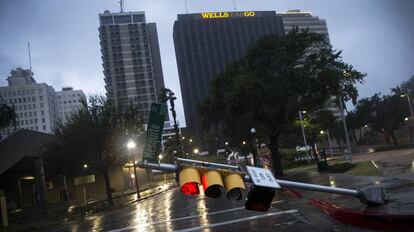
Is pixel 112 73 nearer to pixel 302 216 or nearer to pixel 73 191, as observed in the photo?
pixel 73 191

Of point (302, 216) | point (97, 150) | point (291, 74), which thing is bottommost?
point (302, 216)

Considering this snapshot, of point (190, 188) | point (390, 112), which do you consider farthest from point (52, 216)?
point (390, 112)

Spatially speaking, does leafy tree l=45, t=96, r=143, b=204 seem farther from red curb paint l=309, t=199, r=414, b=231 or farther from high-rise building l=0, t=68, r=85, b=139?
high-rise building l=0, t=68, r=85, b=139

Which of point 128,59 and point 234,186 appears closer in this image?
point 234,186

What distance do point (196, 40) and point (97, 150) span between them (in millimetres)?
153853

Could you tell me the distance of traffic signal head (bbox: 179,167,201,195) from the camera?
18.2ft

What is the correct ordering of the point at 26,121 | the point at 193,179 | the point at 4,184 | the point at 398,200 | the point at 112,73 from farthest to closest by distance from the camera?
the point at 112,73
the point at 26,121
the point at 4,184
the point at 398,200
the point at 193,179

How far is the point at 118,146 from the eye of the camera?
103 feet

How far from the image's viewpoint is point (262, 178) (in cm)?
586

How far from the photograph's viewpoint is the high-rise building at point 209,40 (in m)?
173

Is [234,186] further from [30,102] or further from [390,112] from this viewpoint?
[30,102]

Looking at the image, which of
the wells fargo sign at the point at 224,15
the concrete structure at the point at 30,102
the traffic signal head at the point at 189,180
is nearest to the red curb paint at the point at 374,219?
the traffic signal head at the point at 189,180

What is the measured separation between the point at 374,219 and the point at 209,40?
173194 millimetres

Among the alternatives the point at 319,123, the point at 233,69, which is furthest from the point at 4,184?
the point at 319,123
